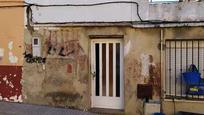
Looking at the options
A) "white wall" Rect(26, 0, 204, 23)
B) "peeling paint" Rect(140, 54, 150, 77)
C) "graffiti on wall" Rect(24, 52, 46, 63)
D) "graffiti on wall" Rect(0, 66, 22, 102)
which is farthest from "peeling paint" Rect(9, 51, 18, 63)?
"peeling paint" Rect(140, 54, 150, 77)

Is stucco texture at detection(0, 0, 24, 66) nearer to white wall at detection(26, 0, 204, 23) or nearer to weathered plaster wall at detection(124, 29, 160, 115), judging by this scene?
white wall at detection(26, 0, 204, 23)

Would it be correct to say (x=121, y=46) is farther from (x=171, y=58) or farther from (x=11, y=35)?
(x=11, y=35)

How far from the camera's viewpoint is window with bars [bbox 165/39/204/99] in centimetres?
991

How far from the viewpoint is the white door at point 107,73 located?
10.7m

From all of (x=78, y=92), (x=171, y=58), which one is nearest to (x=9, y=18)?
(x=78, y=92)

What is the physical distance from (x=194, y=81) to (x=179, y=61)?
2.31ft

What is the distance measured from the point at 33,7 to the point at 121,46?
2.99 meters

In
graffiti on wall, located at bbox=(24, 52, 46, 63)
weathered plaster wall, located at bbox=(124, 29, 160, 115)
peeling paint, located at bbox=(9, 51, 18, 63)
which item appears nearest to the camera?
weathered plaster wall, located at bbox=(124, 29, 160, 115)

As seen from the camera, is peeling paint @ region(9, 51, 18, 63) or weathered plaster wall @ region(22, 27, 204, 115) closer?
weathered plaster wall @ region(22, 27, 204, 115)

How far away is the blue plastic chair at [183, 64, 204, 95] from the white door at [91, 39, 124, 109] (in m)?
1.91

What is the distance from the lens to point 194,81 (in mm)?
9734

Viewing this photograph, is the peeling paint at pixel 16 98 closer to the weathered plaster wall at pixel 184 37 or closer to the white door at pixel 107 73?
the white door at pixel 107 73

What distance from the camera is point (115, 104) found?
35.1 feet

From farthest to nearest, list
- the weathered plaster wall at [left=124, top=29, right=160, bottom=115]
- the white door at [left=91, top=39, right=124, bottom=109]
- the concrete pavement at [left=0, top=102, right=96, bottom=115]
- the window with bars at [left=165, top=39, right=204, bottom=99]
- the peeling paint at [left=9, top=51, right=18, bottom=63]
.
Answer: the peeling paint at [left=9, top=51, right=18, bottom=63]
the white door at [left=91, top=39, right=124, bottom=109]
the concrete pavement at [left=0, top=102, right=96, bottom=115]
the weathered plaster wall at [left=124, top=29, right=160, bottom=115]
the window with bars at [left=165, top=39, right=204, bottom=99]
